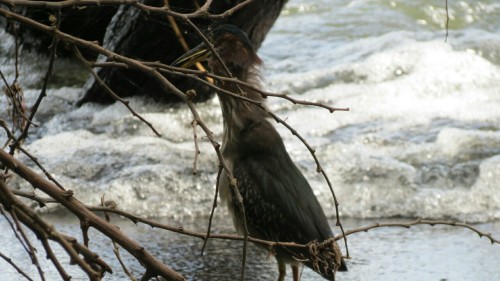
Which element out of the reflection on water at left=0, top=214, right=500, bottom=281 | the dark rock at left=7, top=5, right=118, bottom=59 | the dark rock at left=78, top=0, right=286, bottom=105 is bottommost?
the reflection on water at left=0, top=214, right=500, bottom=281

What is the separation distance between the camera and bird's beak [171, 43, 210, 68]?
4.84 meters

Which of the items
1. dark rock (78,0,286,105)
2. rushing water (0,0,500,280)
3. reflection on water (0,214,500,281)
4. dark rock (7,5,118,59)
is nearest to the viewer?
reflection on water (0,214,500,281)

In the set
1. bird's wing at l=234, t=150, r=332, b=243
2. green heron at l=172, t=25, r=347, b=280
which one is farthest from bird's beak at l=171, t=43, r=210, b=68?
bird's wing at l=234, t=150, r=332, b=243

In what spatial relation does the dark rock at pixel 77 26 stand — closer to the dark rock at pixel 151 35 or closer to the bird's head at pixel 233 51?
the dark rock at pixel 151 35

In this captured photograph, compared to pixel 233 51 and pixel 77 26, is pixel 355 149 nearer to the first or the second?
pixel 77 26

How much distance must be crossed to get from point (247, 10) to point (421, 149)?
67.5 inches

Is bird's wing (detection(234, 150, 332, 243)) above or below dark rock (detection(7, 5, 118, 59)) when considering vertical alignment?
below

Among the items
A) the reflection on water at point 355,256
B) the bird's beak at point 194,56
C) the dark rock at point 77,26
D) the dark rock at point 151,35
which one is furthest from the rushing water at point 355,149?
the bird's beak at point 194,56

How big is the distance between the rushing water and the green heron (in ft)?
1.13

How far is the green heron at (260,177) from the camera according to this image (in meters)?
4.78

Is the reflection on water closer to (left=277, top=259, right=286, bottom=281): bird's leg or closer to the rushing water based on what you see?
the rushing water

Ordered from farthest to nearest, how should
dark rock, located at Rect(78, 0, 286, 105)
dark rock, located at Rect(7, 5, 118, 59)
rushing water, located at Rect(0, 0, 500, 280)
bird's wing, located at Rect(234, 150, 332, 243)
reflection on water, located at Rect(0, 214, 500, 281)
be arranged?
dark rock, located at Rect(78, 0, 286, 105), dark rock, located at Rect(7, 5, 118, 59), rushing water, located at Rect(0, 0, 500, 280), reflection on water, located at Rect(0, 214, 500, 281), bird's wing, located at Rect(234, 150, 332, 243)

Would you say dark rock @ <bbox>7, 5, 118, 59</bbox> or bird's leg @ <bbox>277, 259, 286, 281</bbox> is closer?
bird's leg @ <bbox>277, 259, 286, 281</bbox>

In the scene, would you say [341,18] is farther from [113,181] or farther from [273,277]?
[273,277]
